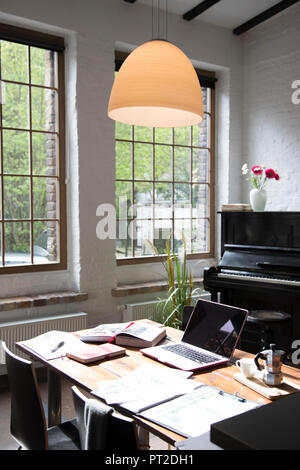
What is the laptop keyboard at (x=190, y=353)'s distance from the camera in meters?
2.29

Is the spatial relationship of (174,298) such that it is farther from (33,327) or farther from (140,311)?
(33,327)

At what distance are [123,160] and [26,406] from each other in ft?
11.2

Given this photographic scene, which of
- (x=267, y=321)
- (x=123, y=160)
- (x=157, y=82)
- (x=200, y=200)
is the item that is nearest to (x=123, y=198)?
(x=123, y=160)

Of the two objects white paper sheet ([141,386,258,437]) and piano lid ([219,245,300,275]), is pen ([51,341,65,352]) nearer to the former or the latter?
white paper sheet ([141,386,258,437])

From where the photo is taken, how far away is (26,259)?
14.2 ft

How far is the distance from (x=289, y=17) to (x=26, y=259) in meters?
3.91

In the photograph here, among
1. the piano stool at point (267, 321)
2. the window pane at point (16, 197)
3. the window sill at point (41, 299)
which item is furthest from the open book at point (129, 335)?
the window pane at point (16, 197)

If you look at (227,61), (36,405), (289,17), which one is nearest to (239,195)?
(227,61)

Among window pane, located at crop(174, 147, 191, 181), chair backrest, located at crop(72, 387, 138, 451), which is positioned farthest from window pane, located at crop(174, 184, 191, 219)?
chair backrest, located at crop(72, 387, 138, 451)

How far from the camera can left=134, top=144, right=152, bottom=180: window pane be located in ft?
16.6

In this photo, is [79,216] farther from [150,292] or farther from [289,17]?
[289,17]

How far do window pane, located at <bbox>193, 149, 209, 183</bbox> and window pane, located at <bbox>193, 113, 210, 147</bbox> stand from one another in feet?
0.29

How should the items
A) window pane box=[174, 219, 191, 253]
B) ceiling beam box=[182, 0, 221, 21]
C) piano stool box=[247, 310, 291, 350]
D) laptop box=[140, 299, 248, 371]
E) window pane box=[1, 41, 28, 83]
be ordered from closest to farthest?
laptop box=[140, 299, 248, 371] → piano stool box=[247, 310, 291, 350] → window pane box=[1, 41, 28, 83] → ceiling beam box=[182, 0, 221, 21] → window pane box=[174, 219, 191, 253]

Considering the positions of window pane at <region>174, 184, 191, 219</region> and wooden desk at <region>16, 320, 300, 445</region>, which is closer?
wooden desk at <region>16, 320, 300, 445</region>
